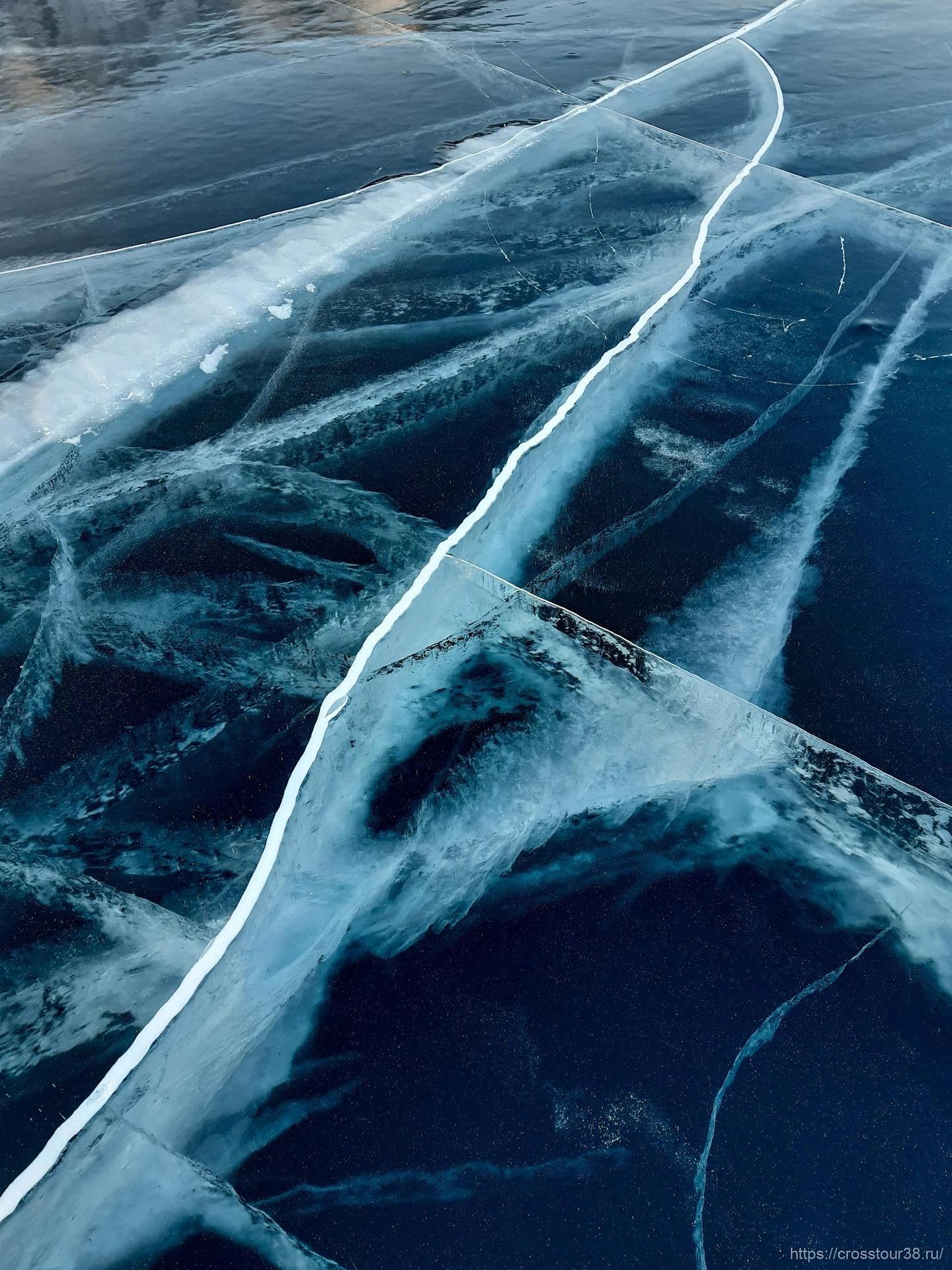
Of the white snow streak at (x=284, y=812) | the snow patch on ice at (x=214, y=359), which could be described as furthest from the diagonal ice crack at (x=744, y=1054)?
the snow patch on ice at (x=214, y=359)

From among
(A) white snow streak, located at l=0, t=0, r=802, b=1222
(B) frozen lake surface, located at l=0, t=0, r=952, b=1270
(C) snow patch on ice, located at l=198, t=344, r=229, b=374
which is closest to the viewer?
(A) white snow streak, located at l=0, t=0, r=802, b=1222

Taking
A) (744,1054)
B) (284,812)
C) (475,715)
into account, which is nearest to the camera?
(744,1054)

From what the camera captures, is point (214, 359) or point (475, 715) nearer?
point (475, 715)

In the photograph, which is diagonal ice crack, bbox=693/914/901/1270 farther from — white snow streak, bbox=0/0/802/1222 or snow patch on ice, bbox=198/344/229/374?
snow patch on ice, bbox=198/344/229/374

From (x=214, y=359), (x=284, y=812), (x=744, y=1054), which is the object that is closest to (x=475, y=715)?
(x=284, y=812)

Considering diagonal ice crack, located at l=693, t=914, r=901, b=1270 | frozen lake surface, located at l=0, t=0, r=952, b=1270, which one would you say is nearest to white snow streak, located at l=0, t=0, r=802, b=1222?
frozen lake surface, located at l=0, t=0, r=952, b=1270

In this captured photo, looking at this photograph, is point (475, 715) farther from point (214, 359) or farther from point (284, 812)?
point (214, 359)

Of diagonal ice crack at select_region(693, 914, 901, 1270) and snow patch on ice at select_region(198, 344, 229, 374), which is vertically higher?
snow patch on ice at select_region(198, 344, 229, 374)

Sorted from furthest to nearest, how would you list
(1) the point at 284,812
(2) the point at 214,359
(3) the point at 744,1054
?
(2) the point at 214,359 < (1) the point at 284,812 < (3) the point at 744,1054

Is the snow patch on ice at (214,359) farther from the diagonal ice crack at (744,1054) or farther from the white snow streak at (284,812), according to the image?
the diagonal ice crack at (744,1054)
